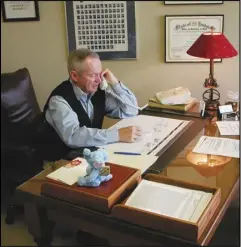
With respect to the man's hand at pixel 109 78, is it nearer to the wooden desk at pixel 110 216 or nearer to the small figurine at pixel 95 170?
the wooden desk at pixel 110 216

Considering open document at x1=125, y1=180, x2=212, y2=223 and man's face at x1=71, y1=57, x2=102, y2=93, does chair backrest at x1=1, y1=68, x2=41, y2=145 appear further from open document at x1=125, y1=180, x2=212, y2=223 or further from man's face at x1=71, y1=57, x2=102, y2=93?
open document at x1=125, y1=180, x2=212, y2=223

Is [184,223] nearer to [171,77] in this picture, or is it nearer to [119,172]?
[119,172]

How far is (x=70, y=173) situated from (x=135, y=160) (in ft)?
0.89

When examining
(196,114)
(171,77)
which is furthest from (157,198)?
(171,77)

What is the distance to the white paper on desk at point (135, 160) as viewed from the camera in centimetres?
134

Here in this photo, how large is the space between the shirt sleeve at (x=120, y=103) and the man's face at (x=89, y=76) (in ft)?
0.63

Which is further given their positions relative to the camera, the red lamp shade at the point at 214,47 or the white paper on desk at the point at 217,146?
the red lamp shade at the point at 214,47

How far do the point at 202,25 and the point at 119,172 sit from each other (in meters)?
1.37

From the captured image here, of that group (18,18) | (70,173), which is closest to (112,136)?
(70,173)

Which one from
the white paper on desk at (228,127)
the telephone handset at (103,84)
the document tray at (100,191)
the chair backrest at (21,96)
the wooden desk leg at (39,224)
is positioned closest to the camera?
the document tray at (100,191)

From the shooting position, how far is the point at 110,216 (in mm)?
1066

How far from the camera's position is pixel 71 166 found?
125 centimetres

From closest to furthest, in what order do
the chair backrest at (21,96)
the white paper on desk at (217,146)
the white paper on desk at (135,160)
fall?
the white paper on desk at (135,160) → the white paper on desk at (217,146) → the chair backrest at (21,96)

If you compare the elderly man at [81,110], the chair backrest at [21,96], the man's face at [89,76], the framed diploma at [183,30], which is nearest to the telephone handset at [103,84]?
the elderly man at [81,110]
